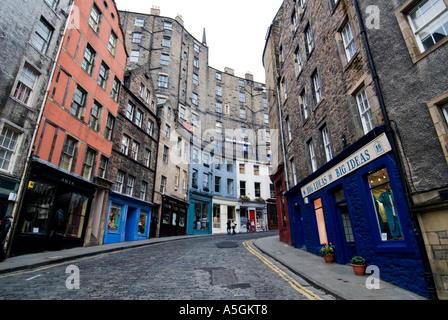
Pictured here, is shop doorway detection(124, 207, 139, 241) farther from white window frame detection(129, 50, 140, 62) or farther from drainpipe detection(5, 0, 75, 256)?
white window frame detection(129, 50, 140, 62)

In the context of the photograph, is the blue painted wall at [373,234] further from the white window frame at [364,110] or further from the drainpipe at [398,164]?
the white window frame at [364,110]

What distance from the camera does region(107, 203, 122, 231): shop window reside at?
16.1m

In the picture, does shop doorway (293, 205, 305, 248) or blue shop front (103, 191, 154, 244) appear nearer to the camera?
shop doorway (293, 205, 305, 248)

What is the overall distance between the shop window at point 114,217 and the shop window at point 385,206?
51.1ft

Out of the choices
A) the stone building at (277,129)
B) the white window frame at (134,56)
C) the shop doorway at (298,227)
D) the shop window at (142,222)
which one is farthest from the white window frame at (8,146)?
the white window frame at (134,56)

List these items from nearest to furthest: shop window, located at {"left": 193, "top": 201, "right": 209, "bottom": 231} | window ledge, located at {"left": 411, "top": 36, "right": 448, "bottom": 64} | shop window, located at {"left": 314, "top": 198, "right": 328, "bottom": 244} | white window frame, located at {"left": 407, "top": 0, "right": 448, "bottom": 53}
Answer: window ledge, located at {"left": 411, "top": 36, "right": 448, "bottom": 64}, white window frame, located at {"left": 407, "top": 0, "right": 448, "bottom": 53}, shop window, located at {"left": 314, "top": 198, "right": 328, "bottom": 244}, shop window, located at {"left": 193, "top": 201, "right": 209, "bottom": 231}

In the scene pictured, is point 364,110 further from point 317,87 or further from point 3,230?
Result: point 3,230

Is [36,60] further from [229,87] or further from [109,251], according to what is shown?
[229,87]

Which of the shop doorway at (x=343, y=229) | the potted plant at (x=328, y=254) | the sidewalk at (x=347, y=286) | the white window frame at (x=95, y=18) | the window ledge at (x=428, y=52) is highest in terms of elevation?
the white window frame at (x=95, y=18)

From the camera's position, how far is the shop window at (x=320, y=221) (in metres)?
11.1

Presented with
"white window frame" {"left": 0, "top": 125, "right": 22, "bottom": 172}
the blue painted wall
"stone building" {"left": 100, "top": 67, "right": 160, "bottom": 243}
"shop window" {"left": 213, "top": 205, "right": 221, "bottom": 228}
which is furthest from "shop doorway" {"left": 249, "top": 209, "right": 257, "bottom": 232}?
"white window frame" {"left": 0, "top": 125, "right": 22, "bottom": 172}

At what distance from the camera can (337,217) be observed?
9.97 m

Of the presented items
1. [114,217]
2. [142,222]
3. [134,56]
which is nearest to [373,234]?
[114,217]
